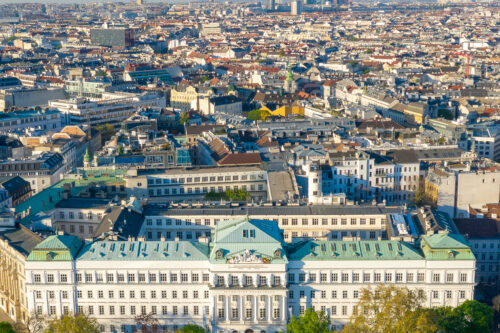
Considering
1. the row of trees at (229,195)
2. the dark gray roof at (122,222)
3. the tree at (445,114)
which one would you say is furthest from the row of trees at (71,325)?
the tree at (445,114)

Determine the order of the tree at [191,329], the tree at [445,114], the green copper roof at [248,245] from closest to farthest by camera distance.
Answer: the tree at [191,329] → the green copper roof at [248,245] → the tree at [445,114]

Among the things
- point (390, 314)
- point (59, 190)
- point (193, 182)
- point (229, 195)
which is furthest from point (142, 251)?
point (193, 182)

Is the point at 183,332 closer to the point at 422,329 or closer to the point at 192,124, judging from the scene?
the point at 422,329

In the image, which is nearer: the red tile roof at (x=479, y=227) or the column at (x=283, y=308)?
the column at (x=283, y=308)

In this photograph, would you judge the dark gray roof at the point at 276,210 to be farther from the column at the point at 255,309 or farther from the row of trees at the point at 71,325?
the row of trees at the point at 71,325

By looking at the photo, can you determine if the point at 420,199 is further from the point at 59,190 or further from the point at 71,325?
the point at 71,325

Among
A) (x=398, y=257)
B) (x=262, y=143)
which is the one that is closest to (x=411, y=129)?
(x=262, y=143)
